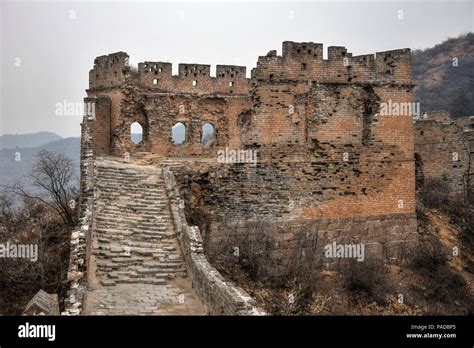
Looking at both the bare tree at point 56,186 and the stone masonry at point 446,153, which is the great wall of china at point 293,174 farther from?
the stone masonry at point 446,153

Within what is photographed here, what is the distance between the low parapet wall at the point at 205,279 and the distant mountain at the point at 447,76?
36478 millimetres

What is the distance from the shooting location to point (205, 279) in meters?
10.5

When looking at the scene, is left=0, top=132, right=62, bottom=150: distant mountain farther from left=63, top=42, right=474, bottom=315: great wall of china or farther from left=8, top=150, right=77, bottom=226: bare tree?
left=63, top=42, right=474, bottom=315: great wall of china

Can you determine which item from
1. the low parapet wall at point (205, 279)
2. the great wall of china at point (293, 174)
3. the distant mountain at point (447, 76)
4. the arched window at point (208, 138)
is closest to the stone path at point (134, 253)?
the great wall of china at point (293, 174)

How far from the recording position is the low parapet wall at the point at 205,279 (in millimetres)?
9078

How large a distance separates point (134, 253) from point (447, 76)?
49034 mm

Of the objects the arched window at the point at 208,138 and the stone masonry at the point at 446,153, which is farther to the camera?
the arched window at the point at 208,138

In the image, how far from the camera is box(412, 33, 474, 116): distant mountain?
154ft

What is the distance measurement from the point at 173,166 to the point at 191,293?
17.9 feet

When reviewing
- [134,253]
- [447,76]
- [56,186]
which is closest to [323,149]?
[134,253]

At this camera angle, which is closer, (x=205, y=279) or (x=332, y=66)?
(x=205, y=279)

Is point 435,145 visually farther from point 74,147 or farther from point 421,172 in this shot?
point 74,147

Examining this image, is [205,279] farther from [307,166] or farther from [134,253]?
[307,166]
